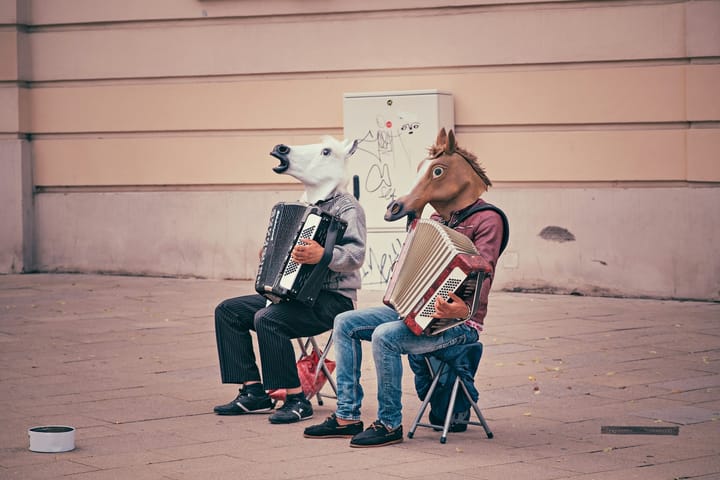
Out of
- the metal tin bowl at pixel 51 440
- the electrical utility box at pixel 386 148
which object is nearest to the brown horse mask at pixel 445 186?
the metal tin bowl at pixel 51 440

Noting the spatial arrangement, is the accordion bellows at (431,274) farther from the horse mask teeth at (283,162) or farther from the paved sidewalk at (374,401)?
the horse mask teeth at (283,162)

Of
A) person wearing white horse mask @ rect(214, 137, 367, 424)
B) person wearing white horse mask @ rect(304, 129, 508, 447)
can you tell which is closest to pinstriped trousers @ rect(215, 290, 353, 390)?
person wearing white horse mask @ rect(214, 137, 367, 424)

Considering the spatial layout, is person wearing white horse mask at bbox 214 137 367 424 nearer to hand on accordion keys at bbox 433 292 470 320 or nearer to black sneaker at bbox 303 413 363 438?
black sneaker at bbox 303 413 363 438

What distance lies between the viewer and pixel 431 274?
6129 mm

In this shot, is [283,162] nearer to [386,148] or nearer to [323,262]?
[323,262]

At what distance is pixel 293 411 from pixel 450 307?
141 centimetres

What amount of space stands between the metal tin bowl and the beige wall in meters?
6.86

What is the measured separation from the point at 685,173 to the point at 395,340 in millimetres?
6231

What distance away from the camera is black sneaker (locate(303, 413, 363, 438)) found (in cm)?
656

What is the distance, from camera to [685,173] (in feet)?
38.3

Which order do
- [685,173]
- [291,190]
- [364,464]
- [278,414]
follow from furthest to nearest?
[291,190] < [685,173] < [278,414] < [364,464]

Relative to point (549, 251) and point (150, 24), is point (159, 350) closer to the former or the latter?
point (549, 251)

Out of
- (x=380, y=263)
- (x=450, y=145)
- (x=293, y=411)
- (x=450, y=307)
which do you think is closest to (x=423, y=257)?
(x=450, y=307)

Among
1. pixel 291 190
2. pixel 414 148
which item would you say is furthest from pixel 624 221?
pixel 291 190
